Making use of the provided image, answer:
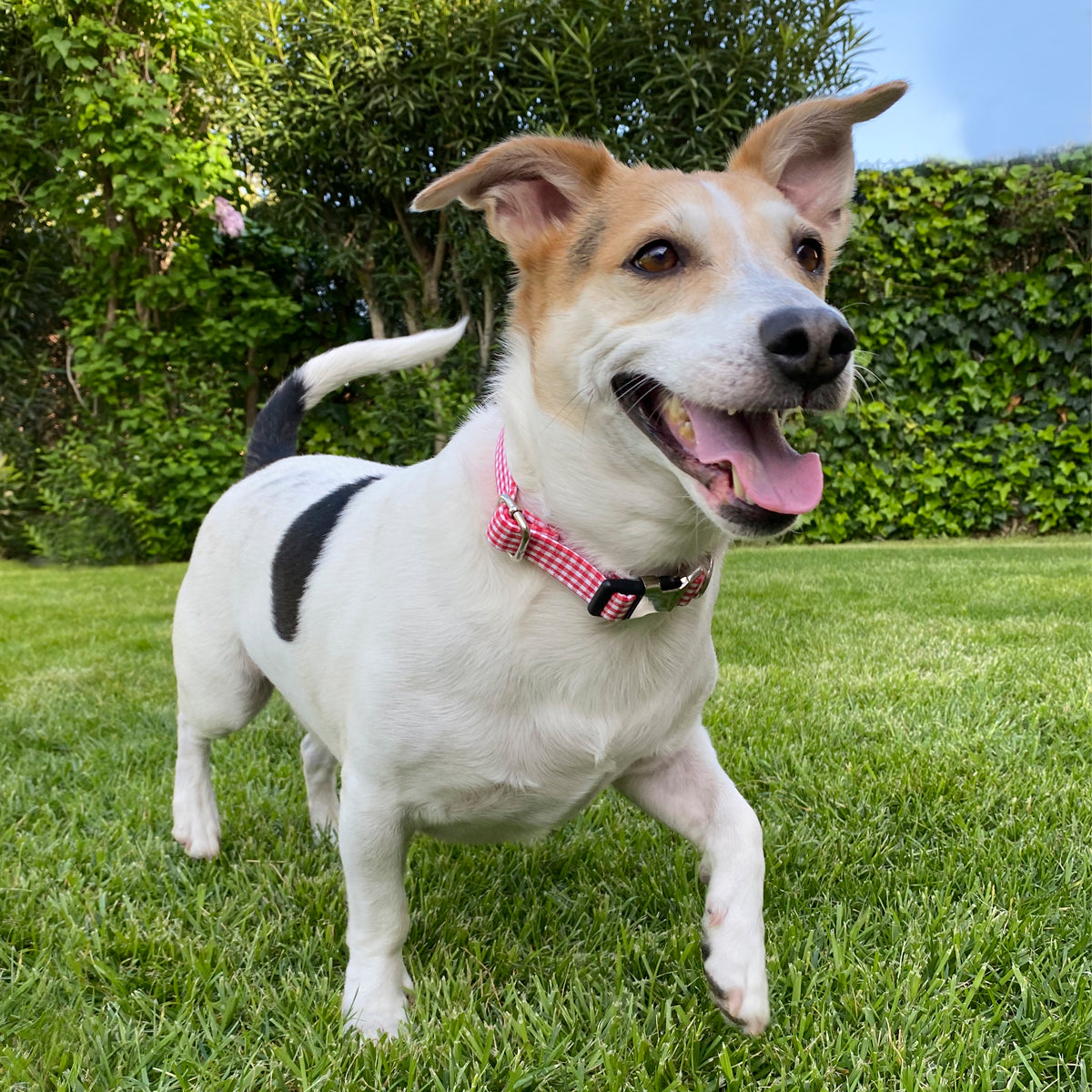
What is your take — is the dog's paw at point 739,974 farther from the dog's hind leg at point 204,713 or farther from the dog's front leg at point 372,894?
the dog's hind leg at point 204,713

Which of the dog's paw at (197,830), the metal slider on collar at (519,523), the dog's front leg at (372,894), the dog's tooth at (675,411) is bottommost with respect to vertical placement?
the dog's paw at (197,830)

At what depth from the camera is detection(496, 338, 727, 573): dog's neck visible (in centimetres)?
179

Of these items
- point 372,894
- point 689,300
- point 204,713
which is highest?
point 689,300

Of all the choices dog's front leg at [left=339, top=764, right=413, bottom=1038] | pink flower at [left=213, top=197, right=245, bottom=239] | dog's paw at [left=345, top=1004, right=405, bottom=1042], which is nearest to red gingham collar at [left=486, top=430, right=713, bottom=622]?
dog's front leg at [left=339, top=764, right=413, bottom=1038]

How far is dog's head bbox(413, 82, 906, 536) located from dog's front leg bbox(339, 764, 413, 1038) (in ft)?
2.89

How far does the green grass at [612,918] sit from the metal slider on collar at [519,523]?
852 mm

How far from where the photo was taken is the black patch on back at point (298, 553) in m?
2.27

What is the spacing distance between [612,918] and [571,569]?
94 cm

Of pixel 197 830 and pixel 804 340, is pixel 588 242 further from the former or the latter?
pixel 197 830

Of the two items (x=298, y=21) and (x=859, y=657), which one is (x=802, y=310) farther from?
(x=298, y=21)

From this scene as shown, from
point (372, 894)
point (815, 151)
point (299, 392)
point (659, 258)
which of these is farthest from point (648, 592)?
point (299, 392)

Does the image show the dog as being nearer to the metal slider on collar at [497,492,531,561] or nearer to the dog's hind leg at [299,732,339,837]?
the metal slider on collar at [497,492,531,561]

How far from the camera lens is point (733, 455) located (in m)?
1.67

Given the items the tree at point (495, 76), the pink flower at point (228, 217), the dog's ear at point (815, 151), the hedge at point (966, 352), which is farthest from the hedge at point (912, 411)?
the dog's ear at point (815, 151)
